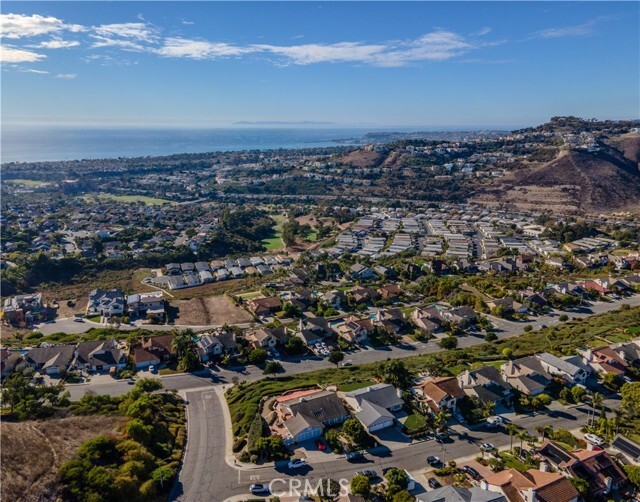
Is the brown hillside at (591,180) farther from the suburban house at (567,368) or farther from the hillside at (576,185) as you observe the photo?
the suburban house at (567,368)

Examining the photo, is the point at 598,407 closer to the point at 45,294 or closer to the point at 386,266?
the point at 386,266

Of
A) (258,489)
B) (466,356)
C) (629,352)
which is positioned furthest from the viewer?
(466,356)

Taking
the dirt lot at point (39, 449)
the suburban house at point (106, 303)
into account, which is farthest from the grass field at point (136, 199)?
the dirt lot at point (39, 449)

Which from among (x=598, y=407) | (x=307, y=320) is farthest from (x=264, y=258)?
(x=598, y=407)

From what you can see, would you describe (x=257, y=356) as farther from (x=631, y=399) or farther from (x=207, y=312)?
(x=631, y=399)

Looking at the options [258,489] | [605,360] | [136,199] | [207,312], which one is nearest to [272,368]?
[258,489]
